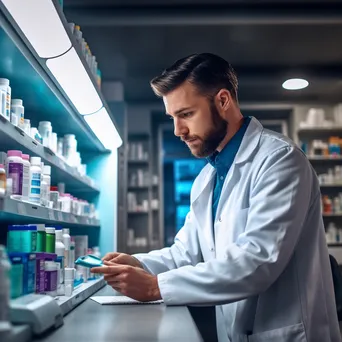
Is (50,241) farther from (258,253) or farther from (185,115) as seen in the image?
(258,253)

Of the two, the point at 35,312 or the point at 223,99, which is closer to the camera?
the point at 35,312

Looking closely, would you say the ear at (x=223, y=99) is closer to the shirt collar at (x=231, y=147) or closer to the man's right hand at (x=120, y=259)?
the shirt collar at (x=231, y=147)

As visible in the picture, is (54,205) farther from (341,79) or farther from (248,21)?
(341,79)

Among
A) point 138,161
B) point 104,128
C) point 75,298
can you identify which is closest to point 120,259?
point 75,298

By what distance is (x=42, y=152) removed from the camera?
6.25 ft

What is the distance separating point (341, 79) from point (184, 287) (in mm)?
5472

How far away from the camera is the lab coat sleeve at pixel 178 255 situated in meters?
1.91

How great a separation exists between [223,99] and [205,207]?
1.43ft

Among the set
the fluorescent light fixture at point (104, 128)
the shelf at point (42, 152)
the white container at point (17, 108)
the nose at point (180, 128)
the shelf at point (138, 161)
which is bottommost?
the shelf at point (42, 152)

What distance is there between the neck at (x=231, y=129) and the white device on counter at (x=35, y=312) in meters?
0.91

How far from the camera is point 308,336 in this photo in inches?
57.6

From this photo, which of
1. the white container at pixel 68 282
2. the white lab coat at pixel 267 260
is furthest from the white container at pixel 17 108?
A: the white lab coat at pixel 267 260

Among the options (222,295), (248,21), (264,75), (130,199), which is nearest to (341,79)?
(264,75)

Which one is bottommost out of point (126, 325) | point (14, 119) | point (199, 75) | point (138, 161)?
point (126, 325)
